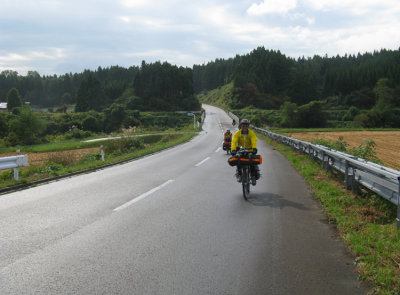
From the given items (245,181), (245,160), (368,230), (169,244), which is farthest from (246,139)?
(169,244)

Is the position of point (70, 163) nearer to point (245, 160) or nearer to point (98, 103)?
point (245, 160)

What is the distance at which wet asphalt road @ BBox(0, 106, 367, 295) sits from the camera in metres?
3.45

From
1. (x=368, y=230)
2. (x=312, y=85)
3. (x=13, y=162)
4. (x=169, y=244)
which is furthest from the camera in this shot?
(x=312, y=85)

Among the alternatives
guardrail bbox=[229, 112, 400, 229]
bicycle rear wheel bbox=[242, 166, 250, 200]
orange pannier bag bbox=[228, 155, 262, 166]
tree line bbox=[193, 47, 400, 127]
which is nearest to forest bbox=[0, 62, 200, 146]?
tree line bbox=[193, 47, 400, 127]

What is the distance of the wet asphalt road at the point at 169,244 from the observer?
3.45m

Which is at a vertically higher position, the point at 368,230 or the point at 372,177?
the point at 372,177

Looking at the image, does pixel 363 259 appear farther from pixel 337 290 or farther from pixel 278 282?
pixel 278 282

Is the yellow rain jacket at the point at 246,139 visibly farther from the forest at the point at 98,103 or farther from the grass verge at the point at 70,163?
the forest at the point at 98,103

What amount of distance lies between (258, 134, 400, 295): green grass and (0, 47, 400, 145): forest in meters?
59.4

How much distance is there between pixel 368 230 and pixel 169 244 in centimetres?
311

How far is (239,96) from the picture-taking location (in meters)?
116

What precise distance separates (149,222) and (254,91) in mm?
111502

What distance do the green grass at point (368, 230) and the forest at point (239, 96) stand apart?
59449mm

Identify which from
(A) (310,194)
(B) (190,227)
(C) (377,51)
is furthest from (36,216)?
(C) (377,51)
